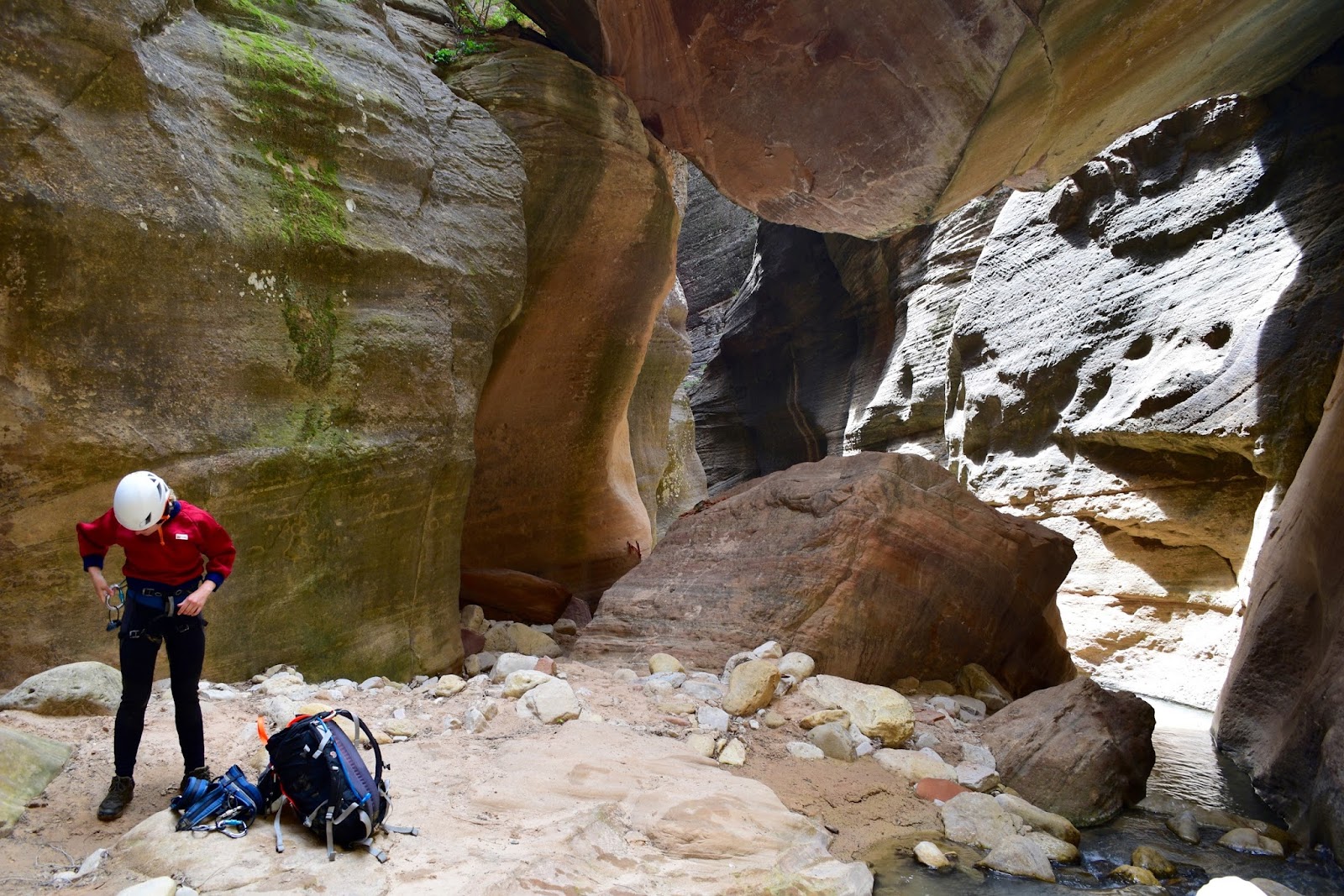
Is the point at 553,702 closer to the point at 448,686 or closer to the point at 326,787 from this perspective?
the point at 448,686

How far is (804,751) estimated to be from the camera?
442 cm

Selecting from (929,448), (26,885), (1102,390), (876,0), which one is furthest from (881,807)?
(929,448)

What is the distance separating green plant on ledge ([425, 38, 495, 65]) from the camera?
6.93 meters

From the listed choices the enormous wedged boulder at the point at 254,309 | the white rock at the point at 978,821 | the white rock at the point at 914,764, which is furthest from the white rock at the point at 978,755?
the enormous wedged boulder at the point at 254,309

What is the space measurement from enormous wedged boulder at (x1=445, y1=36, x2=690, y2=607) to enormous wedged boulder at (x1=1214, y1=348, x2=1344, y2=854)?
19.0 feet

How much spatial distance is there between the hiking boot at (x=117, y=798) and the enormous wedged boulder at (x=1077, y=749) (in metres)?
4.05

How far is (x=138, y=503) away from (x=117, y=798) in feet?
3.55

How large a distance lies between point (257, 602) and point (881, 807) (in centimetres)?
352

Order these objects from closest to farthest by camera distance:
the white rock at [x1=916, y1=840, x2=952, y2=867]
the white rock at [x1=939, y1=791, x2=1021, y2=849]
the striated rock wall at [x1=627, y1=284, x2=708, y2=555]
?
1. the white rock at [x1=916, y1=840, x2=952, y2=867]
2. the white rock at [x1=939, y1=791, x2=1021, y2=849]
3. the striated rock wall at [x1=627, y1=284, x2=708, y2=555]

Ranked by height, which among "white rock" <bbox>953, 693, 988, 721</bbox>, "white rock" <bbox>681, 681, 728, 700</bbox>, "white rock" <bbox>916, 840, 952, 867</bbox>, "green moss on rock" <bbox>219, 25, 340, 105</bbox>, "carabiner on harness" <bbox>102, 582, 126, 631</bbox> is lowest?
"white rock" <bbox>916, 840, 952, 867</bbox>

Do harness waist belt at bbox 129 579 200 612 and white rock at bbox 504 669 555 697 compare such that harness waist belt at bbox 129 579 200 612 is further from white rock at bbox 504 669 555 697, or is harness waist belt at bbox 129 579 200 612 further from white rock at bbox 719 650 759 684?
white rock at bbox 719 650 759 684

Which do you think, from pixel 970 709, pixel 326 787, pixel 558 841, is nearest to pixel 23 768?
pixel 326 787

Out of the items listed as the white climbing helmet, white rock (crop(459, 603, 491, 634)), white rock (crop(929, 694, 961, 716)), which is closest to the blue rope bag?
the white climbing helmet

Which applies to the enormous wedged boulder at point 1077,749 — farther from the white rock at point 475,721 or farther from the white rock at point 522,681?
the white rock at point 475,721
